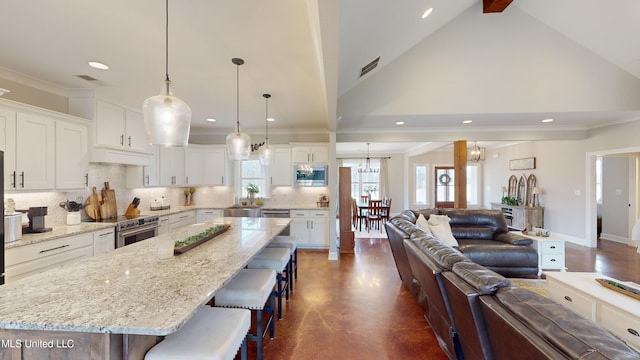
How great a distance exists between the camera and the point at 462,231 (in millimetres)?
4168

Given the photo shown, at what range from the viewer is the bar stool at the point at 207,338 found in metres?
1.12

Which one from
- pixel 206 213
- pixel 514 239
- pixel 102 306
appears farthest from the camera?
pixel 206 213

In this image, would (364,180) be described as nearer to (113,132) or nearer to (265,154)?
(265,154)

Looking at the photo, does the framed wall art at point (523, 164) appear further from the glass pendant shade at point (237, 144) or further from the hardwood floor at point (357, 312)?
the glass pendant shade at point (237, 144)

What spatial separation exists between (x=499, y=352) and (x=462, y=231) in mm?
3285

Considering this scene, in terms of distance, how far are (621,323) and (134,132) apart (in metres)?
5.89

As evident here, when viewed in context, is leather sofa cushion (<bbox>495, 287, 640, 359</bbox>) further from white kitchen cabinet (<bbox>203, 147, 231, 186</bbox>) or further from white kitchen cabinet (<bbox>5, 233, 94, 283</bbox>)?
white kitchen cabinet (<bbox>203, 147, 231, 186</bbox>)

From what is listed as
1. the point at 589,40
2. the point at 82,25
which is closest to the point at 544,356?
the point at 82,25

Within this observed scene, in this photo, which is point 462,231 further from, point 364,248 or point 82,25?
point 82,25

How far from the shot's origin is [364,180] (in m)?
9.69

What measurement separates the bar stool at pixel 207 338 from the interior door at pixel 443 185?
9.40 metres

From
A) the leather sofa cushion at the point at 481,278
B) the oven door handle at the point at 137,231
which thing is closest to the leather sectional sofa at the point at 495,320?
the leather sofa cushion at the point at 481,278

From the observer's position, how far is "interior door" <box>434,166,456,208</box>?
947 cm

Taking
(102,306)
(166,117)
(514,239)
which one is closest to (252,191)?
(166,117)
